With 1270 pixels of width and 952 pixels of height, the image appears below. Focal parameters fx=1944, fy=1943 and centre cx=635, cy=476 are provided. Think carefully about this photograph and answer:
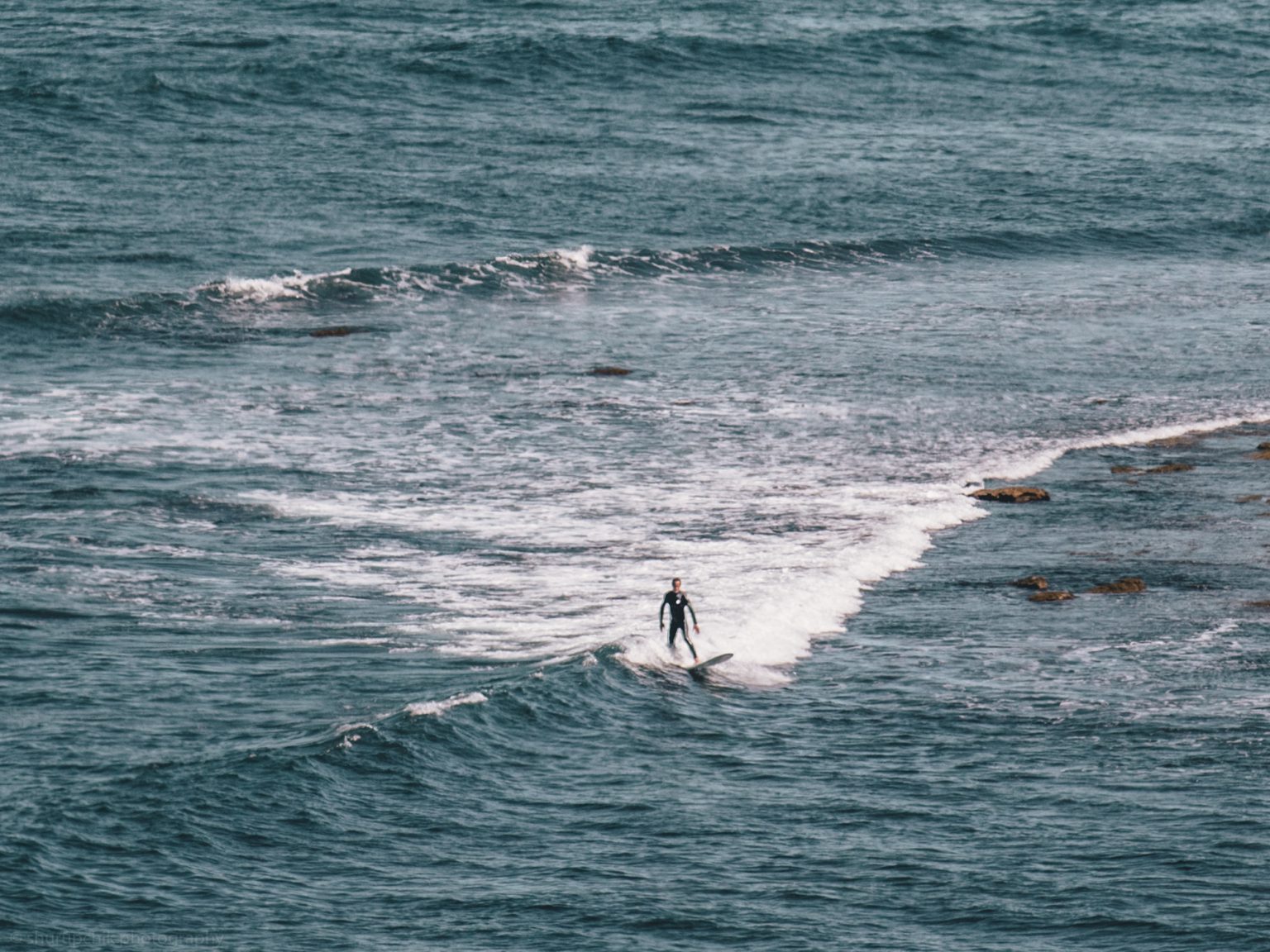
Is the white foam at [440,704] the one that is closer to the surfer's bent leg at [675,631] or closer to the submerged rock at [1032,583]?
the surfer's bent leg at [675,631]

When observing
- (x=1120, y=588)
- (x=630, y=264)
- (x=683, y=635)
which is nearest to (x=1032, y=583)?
(x=1120, y=588)

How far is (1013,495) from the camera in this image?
154 feet

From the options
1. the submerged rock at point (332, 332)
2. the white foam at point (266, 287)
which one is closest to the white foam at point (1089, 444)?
the submerged rock at point (332, 332)

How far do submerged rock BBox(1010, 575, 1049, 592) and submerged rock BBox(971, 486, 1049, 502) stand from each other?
6412mm

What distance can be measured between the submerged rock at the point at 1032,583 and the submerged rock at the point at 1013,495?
6412mm

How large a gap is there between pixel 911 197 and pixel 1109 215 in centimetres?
840

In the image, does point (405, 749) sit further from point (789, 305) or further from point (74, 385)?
point (789, 305)

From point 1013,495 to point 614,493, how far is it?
964 cm

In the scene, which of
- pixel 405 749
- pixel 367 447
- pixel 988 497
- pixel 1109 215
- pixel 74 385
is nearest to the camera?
pixel 405 749

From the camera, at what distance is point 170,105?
86188 mm

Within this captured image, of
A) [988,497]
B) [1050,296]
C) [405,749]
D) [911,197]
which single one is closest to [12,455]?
[405,749]

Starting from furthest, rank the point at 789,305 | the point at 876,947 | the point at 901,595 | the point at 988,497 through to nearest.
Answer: the point at 789,305
the point at 988,497
the point at 901,595
the point at 876,947

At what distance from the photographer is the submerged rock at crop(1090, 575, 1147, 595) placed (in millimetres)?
39875

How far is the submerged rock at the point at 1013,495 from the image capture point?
4684cm
